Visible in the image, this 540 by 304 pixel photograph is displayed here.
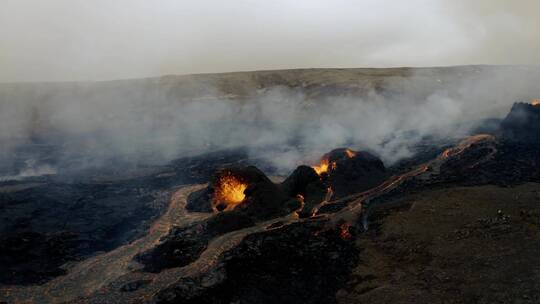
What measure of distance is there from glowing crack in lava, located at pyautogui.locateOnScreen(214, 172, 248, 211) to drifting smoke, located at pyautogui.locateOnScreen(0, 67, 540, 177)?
10.4 meters

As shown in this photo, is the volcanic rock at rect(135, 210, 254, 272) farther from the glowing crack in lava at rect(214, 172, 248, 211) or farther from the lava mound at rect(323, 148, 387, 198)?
the lava mound at rect(323, 148, 387, 198)

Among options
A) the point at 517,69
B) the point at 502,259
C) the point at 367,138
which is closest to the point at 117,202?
the point at 502,259

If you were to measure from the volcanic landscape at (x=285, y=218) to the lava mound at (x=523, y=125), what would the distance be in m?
0.16

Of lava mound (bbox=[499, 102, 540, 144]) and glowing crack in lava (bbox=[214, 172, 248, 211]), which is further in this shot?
lava mound (bbox=[499, 102, 540, 144])

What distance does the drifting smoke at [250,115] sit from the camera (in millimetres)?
50250

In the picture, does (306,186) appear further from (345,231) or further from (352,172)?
(345,231)

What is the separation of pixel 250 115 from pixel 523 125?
5160 centimetres

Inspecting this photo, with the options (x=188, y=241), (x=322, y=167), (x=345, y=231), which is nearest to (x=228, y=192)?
(x=188, y=241)

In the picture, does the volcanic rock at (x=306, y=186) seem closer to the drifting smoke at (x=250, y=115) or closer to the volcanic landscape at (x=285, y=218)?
the volcanic landscape at (x=285, y=218)

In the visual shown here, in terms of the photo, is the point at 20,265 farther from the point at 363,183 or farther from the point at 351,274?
the point at 363,183

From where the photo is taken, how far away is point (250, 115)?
3302 inches

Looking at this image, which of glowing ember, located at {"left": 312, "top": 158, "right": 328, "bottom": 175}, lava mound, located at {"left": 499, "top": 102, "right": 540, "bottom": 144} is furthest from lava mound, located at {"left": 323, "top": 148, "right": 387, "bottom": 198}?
lava mound, located at {"left": 499, "top": 102, "right": 540, "bottom": 144}

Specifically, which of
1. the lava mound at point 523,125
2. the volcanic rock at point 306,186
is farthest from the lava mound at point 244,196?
the lava mound at point 523,125

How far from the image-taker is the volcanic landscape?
1731cm
